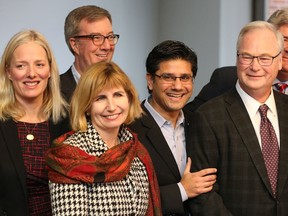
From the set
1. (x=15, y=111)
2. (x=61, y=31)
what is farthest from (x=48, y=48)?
(x=61, y=31)

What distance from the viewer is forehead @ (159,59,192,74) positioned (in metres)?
2.78

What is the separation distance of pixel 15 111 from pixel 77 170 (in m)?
0.53

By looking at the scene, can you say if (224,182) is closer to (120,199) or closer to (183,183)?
(183,183)

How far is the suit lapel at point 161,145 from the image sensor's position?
8.83 feet

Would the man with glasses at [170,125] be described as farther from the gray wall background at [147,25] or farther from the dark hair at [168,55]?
the gray wall background at [147,25]

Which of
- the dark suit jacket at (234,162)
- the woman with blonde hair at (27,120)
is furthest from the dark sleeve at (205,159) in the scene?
the woman with blonde hair at (27,120)

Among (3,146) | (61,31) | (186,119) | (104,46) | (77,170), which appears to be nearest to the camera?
(77,170)

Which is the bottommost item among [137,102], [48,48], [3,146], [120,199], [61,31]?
[120,199]

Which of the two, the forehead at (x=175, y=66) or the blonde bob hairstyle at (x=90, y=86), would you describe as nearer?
the blonde bob hairstyle at (x=90, y=86)

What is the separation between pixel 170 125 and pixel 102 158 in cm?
62

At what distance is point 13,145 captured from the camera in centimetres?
247

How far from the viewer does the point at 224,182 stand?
8.43 feet

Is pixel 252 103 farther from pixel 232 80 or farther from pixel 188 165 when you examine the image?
pixel 232 80

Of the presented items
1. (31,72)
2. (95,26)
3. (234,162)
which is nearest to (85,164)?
(31,72)
